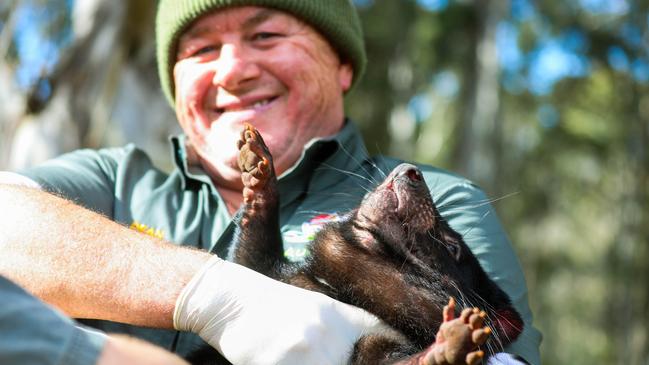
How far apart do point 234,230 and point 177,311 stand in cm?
86

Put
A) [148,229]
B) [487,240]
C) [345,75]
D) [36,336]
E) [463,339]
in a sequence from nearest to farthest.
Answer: [36,336], [463,339], [487,240], [148,229], [345,75]

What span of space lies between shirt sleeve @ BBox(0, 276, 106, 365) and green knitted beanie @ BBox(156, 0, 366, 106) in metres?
2.63

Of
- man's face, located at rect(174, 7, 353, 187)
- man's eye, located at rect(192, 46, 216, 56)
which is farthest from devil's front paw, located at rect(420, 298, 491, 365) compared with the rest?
man's eye, located at rect(192, 46, 216, 56)

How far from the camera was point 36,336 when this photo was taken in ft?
5.37

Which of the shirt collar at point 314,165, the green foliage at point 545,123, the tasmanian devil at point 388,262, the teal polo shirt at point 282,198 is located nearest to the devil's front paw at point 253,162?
the tasmanian devil at point 388,262

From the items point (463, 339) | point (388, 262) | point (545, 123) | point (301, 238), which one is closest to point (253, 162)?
point (301, 238)

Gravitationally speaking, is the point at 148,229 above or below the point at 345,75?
below

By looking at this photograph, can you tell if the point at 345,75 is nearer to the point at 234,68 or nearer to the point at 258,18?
the point at 258,18

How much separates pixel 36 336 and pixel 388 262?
1763 mm

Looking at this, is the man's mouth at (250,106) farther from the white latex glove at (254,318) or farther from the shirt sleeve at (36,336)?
the shirt sleeve at (36,336)

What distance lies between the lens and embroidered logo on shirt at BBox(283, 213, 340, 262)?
3.57 meters

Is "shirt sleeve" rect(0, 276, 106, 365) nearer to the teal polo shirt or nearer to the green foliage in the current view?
the teal polo shirt

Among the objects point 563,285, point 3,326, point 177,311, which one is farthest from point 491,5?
point 563,285

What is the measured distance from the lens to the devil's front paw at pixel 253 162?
324 centimetres
